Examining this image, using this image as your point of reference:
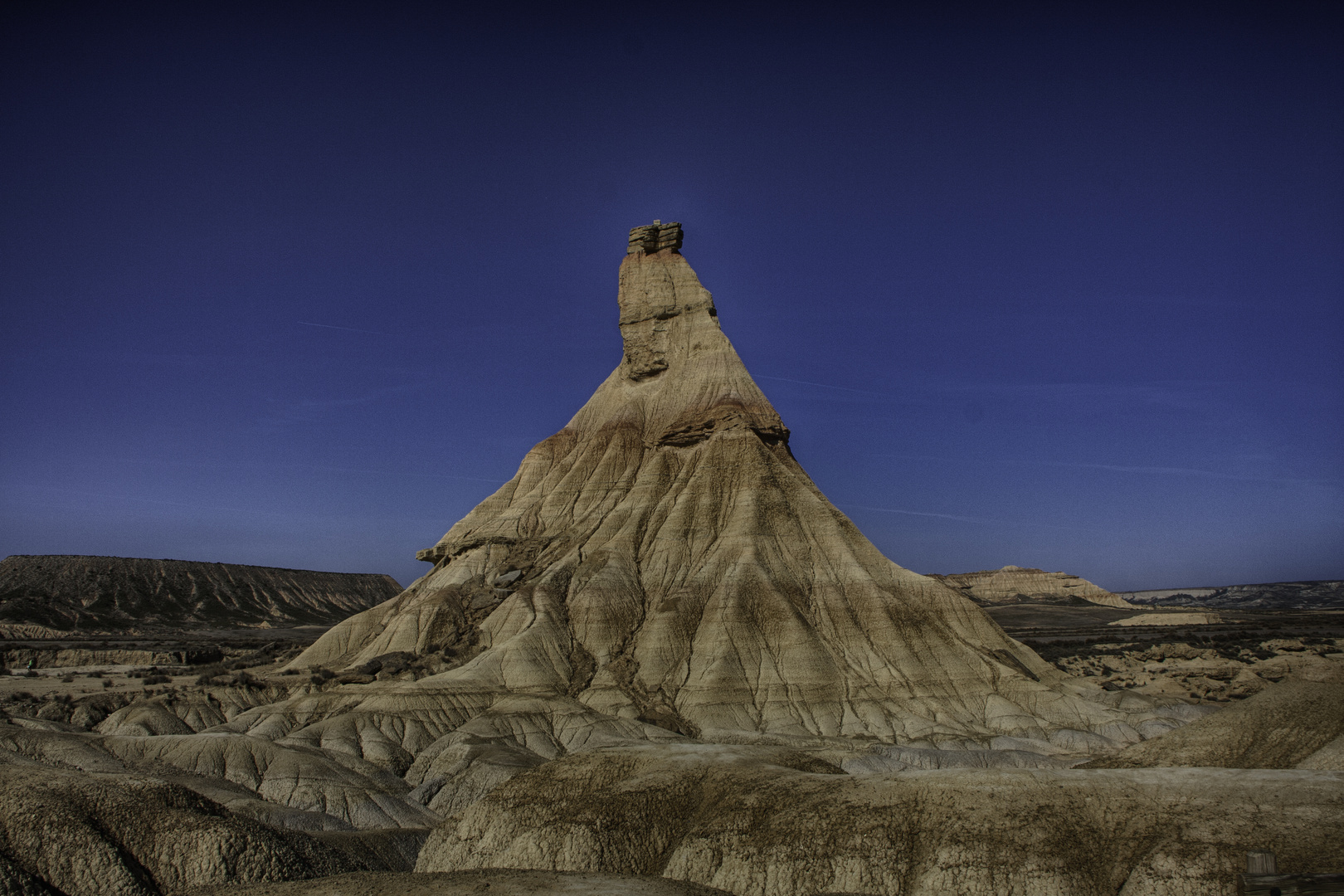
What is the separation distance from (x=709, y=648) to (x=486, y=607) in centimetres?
1632

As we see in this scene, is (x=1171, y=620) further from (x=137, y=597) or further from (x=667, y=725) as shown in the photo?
(x=137, y=597)

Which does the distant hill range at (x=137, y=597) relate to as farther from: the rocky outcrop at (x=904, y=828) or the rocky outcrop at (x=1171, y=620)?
the rocky outcrop at (x=1171, y=620)

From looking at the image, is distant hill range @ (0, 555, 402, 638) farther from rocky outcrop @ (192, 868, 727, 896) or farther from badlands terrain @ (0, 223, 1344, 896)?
rocky outcrop @ (192, 868, 727, 896)

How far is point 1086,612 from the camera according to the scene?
19562cm

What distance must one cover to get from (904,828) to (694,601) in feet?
125

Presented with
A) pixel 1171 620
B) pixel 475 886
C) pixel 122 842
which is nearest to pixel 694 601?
pixel 122 842

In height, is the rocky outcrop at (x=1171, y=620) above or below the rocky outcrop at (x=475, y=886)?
below

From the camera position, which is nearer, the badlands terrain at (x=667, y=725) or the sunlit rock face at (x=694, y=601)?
the badlands terrain at (x=667, y=725)

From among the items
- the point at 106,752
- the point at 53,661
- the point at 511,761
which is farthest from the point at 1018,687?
the point at 53,661

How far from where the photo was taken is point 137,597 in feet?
536

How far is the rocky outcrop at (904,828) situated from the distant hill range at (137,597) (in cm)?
13396

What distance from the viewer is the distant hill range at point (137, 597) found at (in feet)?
472

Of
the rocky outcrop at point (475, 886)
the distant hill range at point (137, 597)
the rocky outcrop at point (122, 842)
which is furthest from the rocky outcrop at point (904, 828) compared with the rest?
the distant hill range at point (137, 597)

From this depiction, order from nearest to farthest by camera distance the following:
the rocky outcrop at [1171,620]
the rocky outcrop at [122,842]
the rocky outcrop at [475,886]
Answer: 1. the rocky outcrop at [475,886]
2. the rocky outcrop at [122,842]
3. the rocky outcrop at [1171,620]
